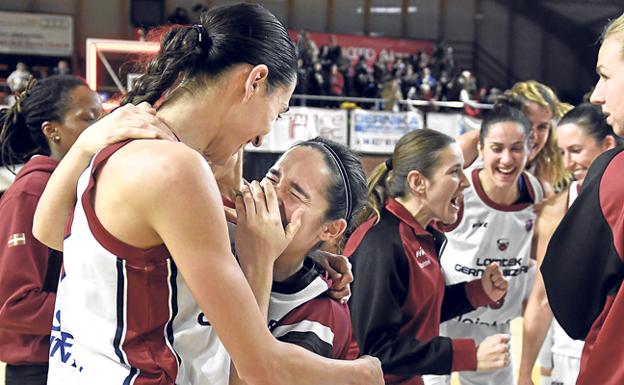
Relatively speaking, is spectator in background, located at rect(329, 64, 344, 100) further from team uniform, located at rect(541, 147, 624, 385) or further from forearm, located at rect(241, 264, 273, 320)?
forearm, located at rect(241, 264, 273, 320)

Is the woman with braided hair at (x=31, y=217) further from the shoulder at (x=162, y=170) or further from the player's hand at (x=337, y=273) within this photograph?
the shoulder at (x=162, y=170)

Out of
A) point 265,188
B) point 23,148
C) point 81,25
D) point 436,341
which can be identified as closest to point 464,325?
point 436,341

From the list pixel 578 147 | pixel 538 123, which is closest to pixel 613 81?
pixel 578 147

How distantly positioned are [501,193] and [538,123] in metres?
0.53

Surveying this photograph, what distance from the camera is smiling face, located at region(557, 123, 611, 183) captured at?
3740 millimetres

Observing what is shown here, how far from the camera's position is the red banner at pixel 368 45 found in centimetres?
1717

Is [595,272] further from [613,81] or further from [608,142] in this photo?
[608,142]

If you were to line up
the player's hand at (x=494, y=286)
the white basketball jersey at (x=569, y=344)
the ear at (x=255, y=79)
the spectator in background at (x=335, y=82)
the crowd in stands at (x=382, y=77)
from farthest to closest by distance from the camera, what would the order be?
the spectator in background at (x=335, y=82)
the crowd in stands at (x=382, y=77)
the white basketball jersey at (x=569, y=344)
the player's hand at (x=494, y=286)
the ear at (x=255, y=79)

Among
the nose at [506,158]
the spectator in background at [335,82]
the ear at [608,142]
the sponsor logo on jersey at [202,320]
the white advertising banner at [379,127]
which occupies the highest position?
the sponsor logo on jersey at [202,320]

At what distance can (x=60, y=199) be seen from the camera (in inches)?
70.5

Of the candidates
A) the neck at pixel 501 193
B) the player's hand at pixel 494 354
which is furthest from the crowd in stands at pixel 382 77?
the player's hand at pixel 494 354

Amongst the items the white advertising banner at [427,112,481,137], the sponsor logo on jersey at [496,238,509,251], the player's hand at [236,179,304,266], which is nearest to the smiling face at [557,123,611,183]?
the sponsor logo on jersey at [496,238,509,251]

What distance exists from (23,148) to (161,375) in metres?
1.72

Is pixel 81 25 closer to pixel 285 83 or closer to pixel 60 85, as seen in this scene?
pixel 60 85
